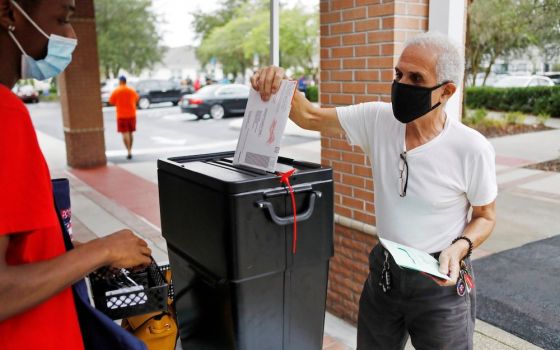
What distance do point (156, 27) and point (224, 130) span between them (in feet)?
105

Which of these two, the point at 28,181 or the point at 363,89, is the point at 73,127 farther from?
the point at 28,181

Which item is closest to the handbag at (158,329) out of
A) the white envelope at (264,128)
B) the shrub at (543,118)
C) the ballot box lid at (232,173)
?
the ballot box lid at (232,173)

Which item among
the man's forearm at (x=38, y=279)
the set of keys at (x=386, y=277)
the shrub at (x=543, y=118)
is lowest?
the shrub at (x=543, y=118)

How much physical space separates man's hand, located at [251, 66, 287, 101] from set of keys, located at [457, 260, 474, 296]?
98 cm

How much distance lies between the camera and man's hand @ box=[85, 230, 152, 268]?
51.7 inches

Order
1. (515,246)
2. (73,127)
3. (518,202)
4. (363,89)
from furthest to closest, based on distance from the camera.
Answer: (73,127) < (518,202) < (515,246) < (363,89)

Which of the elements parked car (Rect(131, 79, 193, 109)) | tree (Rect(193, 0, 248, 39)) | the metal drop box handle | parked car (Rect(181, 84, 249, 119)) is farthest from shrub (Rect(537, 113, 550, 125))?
tree (Rect(193, 0, 248, 39))

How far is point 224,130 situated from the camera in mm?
17406

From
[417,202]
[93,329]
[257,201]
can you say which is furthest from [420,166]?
[93,329]

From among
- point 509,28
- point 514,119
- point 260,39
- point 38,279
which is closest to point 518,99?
point 509,28

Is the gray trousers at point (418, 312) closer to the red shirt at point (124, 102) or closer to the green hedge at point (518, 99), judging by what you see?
the red shirt at point (124, 102)

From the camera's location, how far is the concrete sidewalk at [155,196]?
11.9 ft

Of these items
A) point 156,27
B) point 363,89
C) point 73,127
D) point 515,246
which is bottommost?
point 515,246

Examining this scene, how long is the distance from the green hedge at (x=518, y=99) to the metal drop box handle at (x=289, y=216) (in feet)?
55.5
